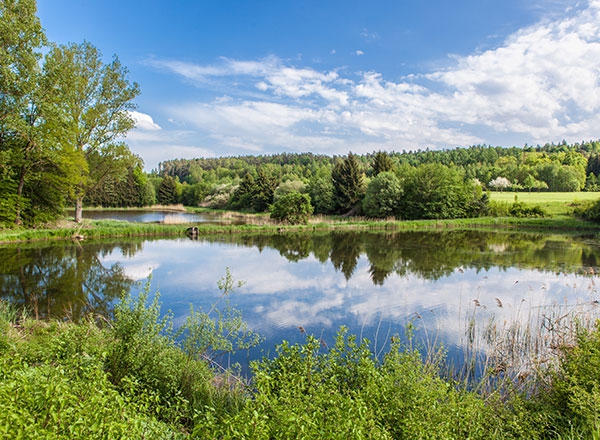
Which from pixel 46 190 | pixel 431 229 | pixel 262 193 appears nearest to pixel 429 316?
pixel 46 190

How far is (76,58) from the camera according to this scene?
89.9ft

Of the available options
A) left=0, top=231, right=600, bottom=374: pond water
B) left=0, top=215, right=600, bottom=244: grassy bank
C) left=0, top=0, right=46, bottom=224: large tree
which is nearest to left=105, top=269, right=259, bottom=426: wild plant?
left=0, top=231, right=600, bottom=374: pond water

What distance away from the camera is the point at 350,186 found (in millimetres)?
47750

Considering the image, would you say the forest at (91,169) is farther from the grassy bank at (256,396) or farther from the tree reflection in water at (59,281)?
the grassy bank at (256,396)

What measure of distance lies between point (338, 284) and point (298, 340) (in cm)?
544

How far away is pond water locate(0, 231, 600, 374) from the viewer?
8305mm

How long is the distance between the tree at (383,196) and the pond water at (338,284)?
65.0 ft

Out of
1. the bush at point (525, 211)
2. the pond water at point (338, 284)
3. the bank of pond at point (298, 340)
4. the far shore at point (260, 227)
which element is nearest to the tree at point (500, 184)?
the bush at point (525, 211)

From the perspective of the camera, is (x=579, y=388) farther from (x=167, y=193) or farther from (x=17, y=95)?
(x=167, y=193)

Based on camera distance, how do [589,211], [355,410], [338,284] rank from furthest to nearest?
[589,211] < [338,284] < [355,410]

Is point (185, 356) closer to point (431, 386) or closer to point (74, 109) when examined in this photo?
point (431, 386)

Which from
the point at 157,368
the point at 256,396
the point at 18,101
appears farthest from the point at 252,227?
the point at 256,396

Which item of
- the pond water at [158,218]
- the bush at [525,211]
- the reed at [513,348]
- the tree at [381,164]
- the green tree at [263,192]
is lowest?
the reed at [513,348]

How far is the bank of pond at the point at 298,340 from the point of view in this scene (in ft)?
9.18
